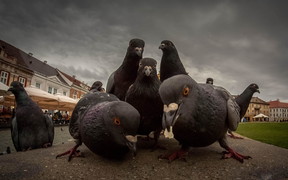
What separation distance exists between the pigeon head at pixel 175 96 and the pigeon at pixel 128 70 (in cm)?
151

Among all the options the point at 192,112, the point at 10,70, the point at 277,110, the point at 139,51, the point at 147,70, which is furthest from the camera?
the point at 277,110

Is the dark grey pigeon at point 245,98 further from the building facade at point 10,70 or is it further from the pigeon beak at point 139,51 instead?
the building facade at point 10,70

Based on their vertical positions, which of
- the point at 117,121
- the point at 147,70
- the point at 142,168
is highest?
the point at 147,70

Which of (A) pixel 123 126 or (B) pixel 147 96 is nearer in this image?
(A) pixel 123 126

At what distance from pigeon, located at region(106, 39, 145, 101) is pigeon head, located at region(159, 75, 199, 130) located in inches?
59.3

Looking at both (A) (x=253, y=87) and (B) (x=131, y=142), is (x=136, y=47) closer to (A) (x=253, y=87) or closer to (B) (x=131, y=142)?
(B) (x=131, y=142)

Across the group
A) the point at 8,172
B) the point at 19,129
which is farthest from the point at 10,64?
the point at 8,172

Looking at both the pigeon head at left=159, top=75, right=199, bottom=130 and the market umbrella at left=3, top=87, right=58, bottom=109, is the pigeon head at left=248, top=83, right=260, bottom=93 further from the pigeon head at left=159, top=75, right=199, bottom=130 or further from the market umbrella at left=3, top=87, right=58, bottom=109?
the market umbrella at left=3, top=87, right=58, bottom=109

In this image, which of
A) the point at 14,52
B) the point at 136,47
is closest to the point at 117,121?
the point at 136,47

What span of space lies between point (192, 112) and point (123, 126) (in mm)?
1014

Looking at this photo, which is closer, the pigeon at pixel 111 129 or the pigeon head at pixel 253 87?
the pigeon at pixel 111 129

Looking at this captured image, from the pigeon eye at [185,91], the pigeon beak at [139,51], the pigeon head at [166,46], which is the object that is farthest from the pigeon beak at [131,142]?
the pigeon head at [166,46]

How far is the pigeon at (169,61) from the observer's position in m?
4.32

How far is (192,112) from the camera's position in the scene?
2730 millimetres
